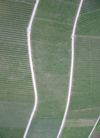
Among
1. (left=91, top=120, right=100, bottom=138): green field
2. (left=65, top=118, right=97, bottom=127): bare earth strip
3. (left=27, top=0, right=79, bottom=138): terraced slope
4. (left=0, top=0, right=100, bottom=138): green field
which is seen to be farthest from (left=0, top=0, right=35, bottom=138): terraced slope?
(left=91, top=120, right=100, bottom=138): green field

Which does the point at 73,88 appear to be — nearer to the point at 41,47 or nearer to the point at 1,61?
the point at 41,47

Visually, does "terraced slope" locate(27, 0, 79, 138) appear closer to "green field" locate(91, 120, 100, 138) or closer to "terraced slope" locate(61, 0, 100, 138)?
"terraced slope" locate(61, 0, 100, 138)

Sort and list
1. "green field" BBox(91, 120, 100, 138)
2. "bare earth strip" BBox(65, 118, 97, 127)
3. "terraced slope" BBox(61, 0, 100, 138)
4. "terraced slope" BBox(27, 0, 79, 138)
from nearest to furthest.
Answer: "terraced slope" BBox(27, 0, 79, 138), "terraced slope" BBox(61, 0, 100, 138), "bare earth strip" BBox(65, 118, 97, 127), "green field" BBox(91, 120, 100, 138)

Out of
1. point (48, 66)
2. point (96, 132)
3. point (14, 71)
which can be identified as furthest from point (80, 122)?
point (14, 71)

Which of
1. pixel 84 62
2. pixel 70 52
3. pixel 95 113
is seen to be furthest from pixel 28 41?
pixel 95 113

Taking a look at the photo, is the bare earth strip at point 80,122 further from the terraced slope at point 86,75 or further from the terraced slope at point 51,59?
the terraced slope at point 51,59

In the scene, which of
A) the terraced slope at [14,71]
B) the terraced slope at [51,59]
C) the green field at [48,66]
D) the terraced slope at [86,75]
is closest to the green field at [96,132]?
the terraced slope at [86,75]
